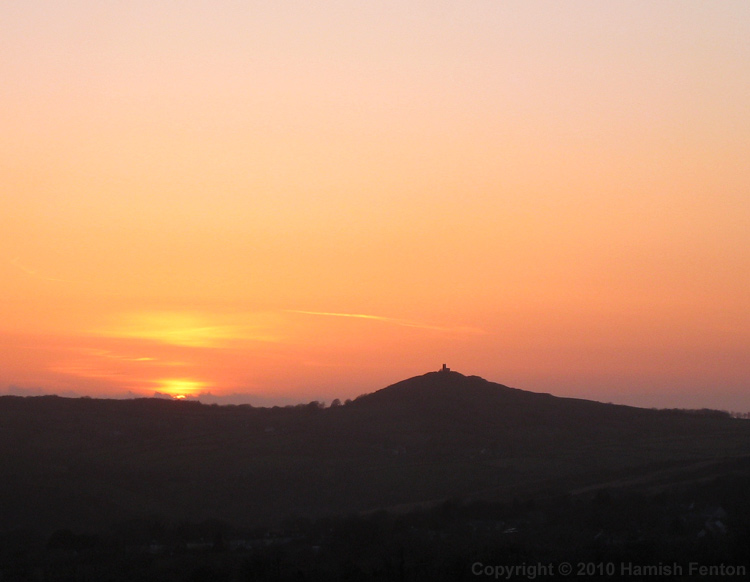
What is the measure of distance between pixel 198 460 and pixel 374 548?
89.5 feet

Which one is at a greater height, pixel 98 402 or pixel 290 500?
pixel 98 402

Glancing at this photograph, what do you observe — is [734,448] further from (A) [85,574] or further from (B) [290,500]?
(A) [85,574]

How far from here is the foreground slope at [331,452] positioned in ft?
134

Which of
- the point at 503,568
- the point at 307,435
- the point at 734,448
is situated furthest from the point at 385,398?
the point at 503,568

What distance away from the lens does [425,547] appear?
80.7ft

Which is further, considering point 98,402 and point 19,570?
point 98,402

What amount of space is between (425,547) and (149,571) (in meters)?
7.54

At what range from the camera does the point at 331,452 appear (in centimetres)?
5281

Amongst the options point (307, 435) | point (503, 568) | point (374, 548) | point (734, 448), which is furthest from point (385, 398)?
point (503, 568)

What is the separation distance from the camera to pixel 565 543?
969 inches

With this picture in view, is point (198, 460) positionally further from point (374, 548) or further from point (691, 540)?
point (691, 540)

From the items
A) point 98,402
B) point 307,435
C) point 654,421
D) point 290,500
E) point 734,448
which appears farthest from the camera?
point 98,402

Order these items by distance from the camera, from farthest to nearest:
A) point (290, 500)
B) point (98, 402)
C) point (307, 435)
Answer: point (98, 402), point (307, 435), point (290, 500)

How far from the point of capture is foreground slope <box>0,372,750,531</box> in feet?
134
